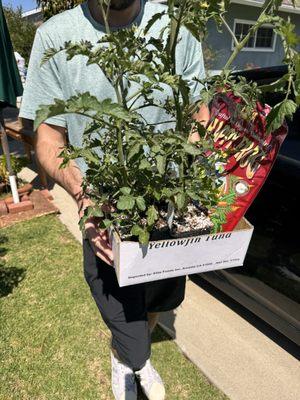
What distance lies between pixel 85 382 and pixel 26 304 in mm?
831

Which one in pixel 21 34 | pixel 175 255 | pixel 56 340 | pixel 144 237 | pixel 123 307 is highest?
pixel 144 237

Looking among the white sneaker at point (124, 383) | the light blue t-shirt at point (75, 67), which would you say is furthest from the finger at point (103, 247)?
the white sneaker at point (124, 383)

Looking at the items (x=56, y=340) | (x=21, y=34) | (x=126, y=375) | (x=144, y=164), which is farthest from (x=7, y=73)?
(x=21, y=34)

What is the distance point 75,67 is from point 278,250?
1.40m

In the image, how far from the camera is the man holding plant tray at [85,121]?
155 cm

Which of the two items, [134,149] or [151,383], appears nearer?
[134,149]

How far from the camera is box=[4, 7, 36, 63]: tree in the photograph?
15.8 meters

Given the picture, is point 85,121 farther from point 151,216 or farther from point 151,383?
point 151,383

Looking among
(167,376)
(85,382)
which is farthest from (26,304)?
(167,376)

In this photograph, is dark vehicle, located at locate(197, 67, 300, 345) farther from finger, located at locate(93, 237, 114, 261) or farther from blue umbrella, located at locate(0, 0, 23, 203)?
blue umbrella, located at locate(0, 0, 23, 203)

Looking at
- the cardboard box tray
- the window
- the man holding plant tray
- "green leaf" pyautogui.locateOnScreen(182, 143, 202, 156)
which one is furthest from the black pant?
the window

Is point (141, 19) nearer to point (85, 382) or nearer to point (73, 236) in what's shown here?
point (85, 382)

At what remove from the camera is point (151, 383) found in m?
→ 2.03

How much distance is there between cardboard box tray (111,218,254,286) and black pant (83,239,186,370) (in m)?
0.50
